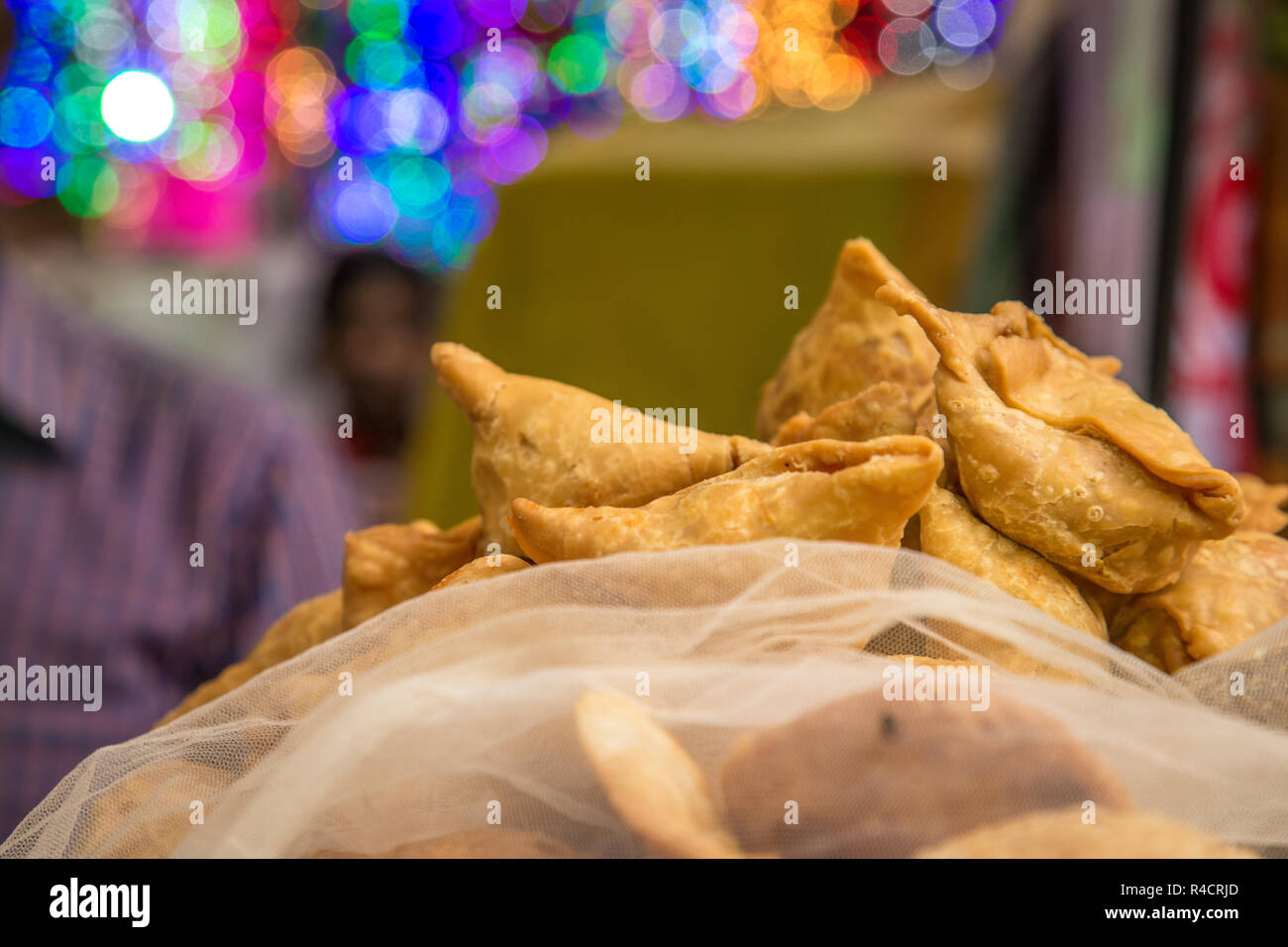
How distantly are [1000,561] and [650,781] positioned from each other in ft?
0.72

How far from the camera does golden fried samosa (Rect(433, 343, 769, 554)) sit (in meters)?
0.57

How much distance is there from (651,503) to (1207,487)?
0.26 m

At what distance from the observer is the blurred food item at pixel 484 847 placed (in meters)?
0.43

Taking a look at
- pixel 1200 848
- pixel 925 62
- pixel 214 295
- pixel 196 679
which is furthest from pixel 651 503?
pixel 214 295

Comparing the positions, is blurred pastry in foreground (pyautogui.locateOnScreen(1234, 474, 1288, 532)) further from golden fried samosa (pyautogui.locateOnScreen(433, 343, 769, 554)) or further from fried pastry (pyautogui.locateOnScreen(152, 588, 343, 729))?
fried pastry (pyautogui.locateOnScreen(152, 588, 343, 729))

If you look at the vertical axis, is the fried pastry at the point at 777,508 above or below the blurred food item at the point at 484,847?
above

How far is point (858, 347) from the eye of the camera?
66cm

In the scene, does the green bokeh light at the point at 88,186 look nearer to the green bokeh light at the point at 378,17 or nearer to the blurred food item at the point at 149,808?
the green bokeh light at the point at 378,17

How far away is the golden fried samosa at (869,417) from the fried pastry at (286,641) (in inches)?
12.3

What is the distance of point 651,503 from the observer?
536 millimetres

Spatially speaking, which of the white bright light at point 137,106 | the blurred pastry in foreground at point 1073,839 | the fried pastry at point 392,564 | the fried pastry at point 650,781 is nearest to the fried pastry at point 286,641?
the fried pastry at point 392,564

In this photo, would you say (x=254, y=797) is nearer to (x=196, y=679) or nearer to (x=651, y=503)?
(x=651, y=503)

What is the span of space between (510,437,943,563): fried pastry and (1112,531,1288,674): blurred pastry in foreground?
154 millimetres

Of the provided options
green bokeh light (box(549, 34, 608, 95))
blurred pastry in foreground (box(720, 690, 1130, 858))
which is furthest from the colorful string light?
blurred pastry in foreground (box(720, 690, 1130, 858))
